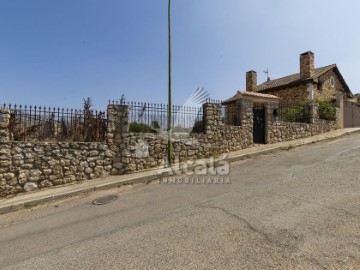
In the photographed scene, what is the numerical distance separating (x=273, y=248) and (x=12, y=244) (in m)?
4.35

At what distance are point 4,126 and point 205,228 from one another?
6.63 meters

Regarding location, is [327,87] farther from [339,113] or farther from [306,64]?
[339,113]

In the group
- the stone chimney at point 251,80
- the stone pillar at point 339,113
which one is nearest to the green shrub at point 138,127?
the stone pillar at point 339,113

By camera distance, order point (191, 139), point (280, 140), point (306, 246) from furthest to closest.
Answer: point (280, 140), point (191, 139), point (306, 246)

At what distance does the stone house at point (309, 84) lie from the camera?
1945cm

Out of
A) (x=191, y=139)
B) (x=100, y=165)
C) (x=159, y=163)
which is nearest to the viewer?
(x=100, y=165)

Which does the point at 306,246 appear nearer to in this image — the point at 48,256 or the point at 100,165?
the point at 48,256

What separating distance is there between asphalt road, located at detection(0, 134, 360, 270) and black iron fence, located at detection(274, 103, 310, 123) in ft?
22.4

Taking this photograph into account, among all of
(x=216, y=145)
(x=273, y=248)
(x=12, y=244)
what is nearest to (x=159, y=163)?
(x=216, y=145)

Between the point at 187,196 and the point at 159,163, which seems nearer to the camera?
the point at 187,196

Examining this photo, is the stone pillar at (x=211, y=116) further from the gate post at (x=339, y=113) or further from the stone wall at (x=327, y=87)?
the stone wall at (x=327, y=87)

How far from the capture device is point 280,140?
1280 cm

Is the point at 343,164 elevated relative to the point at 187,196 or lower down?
elevated

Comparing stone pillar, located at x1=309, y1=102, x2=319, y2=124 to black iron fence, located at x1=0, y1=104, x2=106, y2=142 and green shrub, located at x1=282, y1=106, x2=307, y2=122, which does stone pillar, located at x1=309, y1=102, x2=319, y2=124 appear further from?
black iron fence, located at x1=0, y1=104, x2=106, y2=142
